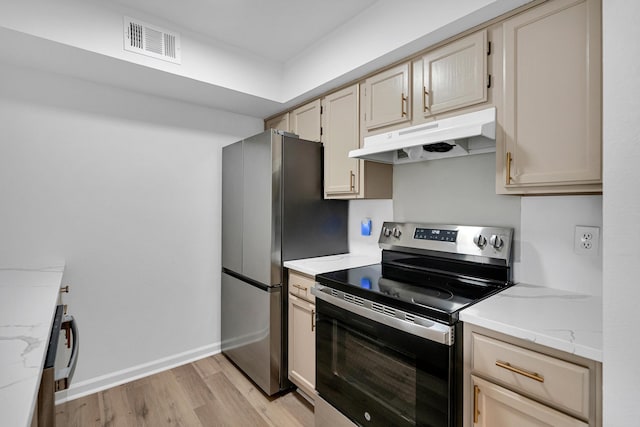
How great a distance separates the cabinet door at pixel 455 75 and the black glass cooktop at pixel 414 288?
0.89 m

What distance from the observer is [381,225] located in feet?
7.52

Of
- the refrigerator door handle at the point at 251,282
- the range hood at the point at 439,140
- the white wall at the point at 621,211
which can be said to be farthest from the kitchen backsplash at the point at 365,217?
the white wall at the point at 621,211

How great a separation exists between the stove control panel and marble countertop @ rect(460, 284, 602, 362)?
222 millimetres

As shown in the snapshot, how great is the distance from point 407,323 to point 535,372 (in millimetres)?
442

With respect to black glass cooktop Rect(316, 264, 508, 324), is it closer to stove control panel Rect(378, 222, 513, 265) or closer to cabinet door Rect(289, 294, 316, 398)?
stove control panel Rect(378, 222, 513, 265)

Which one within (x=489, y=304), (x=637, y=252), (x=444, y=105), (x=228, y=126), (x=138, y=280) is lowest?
(x=138, y=280)

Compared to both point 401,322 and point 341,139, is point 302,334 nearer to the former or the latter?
point 401,322

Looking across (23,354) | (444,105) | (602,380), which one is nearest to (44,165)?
(23,354)

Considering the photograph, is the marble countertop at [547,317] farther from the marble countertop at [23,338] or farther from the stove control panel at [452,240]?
the marble countertop at [23,338]

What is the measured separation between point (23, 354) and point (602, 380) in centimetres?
158

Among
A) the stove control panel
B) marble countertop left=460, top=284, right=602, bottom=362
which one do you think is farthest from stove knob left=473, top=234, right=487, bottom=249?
marble countertop left=460, top=284, right=602, bottom=362

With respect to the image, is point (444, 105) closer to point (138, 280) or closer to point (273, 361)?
point (273, 361)

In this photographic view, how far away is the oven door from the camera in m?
1.21

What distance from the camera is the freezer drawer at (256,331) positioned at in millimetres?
2137
